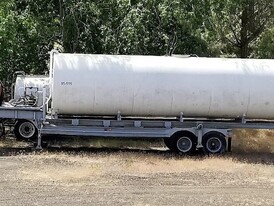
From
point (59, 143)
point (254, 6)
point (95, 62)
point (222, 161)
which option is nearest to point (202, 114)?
point (222, 161)

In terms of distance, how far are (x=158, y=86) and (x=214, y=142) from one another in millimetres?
2604

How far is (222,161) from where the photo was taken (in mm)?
15938

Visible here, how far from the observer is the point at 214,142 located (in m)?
17.5

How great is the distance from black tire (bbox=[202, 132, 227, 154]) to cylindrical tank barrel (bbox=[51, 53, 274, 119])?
0.69 m

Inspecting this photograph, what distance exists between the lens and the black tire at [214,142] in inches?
687

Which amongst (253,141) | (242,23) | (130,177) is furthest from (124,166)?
(242,23)

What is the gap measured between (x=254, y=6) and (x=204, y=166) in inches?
454

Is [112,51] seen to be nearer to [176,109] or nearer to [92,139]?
[92,139]

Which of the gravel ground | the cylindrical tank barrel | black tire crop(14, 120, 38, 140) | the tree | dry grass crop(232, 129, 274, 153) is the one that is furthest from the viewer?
the tree

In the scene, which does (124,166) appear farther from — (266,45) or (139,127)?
(266,45)

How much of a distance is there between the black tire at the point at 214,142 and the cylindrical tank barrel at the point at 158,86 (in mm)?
691

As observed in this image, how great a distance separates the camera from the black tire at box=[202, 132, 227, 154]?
17.4 meters

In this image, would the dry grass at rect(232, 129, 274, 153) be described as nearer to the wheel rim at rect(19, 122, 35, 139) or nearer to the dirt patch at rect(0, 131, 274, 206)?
the dirt patch at rect(0, 131, 274, 206)

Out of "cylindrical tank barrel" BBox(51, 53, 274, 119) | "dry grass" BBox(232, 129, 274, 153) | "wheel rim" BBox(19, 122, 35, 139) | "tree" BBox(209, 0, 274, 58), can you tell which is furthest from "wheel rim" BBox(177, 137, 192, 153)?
"tree" BBox(209, 0, 274, 58)
